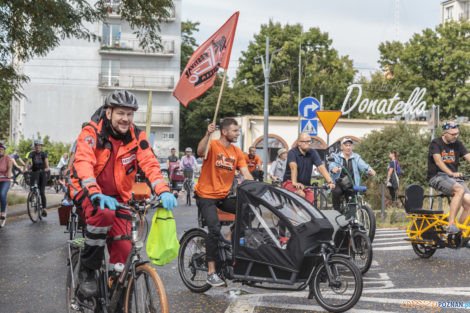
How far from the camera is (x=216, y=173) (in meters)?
6.75

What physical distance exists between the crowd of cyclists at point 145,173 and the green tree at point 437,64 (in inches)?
1667

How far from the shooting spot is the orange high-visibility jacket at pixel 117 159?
14.1ft

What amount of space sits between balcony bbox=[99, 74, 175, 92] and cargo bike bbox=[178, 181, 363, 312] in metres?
51.7

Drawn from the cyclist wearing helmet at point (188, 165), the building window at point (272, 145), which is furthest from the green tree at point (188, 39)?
the cyclist wearing helmet at point (188, 165)

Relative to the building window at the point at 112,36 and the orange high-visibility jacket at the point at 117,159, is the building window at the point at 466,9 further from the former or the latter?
the orange high-visibility jacket at the point at 117,159

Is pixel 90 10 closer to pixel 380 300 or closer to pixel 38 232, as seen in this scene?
pixel 38 232

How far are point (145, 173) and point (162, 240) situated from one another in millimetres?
563

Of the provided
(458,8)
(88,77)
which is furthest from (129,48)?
(458,8)

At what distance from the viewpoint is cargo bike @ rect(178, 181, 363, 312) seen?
5.59 m

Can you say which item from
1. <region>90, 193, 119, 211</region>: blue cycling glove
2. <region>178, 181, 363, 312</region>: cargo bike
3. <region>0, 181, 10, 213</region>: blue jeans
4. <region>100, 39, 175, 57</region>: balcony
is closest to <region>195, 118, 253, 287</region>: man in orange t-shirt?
<region>178, 181, 363, 312</region>: cargo bike

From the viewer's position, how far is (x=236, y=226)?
240 inches

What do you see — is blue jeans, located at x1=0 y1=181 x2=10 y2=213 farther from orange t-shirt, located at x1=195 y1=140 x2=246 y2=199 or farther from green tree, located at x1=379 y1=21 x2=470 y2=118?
green tree, located at x1=379 y1=21 x2=470 y2=118

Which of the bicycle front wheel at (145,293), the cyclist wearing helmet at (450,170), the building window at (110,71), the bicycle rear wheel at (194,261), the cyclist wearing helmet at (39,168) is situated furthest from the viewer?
the building window at (110,71)

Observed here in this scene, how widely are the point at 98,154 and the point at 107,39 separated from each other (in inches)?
2153
